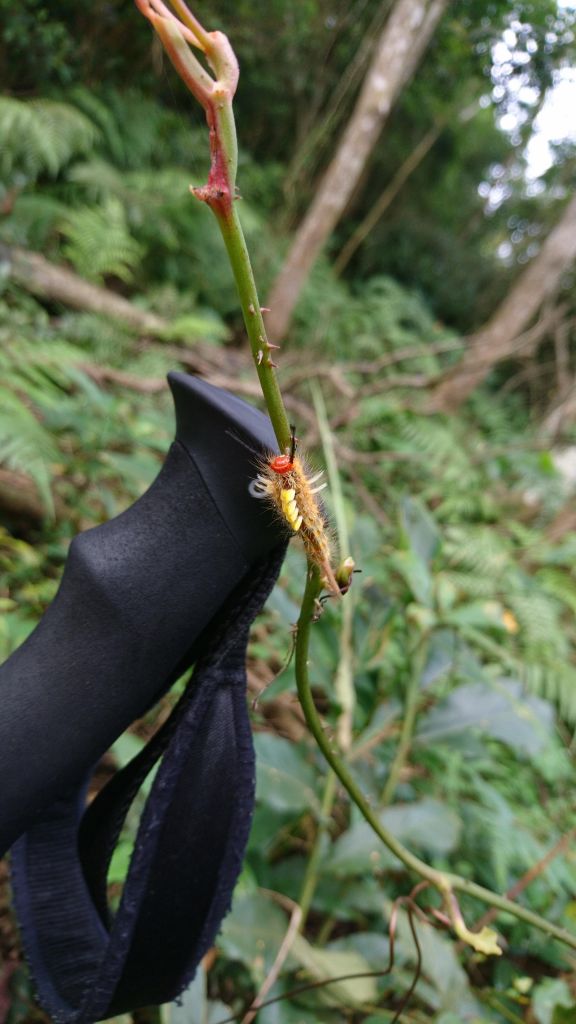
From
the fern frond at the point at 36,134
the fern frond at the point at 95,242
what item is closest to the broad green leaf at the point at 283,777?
the fern frond at the point at 95,242

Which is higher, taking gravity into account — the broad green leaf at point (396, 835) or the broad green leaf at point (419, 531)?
the broad green leaf at point (419, 531)

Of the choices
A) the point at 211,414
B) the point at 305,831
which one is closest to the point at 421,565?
the point at 305,831

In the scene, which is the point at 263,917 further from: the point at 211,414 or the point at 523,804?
the point at 523,804

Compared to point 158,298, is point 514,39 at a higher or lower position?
higher

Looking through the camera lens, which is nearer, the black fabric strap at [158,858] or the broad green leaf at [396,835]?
the black fabric strap at [158,858]

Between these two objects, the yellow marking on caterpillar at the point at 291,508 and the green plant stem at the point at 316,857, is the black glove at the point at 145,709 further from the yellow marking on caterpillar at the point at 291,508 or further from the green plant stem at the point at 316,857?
the green plant stem at the point at 316,857

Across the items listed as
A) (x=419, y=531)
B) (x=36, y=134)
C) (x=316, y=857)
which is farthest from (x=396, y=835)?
(x=36, y=134)

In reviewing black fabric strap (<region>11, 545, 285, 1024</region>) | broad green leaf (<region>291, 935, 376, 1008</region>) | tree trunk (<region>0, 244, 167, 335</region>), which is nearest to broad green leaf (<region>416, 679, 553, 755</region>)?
broad green leaf (<region>291, 935, 376, 1008</region>)
